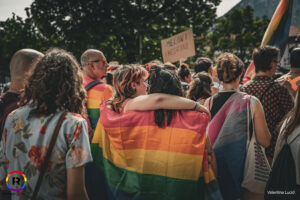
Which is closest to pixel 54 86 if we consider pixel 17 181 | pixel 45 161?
pixel 45 161

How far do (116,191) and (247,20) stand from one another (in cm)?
2629

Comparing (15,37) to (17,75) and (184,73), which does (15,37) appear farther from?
(17,75)

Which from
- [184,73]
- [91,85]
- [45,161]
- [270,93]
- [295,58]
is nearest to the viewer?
[45,161]

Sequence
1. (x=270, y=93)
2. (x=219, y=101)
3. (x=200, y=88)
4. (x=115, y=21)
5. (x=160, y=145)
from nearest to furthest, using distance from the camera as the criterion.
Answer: (x=160, y=145), (x=219, y=101), (x=270, y=93), (x=200, y=88), (x=115, y=21)

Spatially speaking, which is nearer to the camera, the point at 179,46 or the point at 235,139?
the point at 235,139

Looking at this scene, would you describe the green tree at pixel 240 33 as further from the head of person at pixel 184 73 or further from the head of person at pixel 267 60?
the head of person at pixel 267 60

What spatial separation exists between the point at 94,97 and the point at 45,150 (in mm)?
1892

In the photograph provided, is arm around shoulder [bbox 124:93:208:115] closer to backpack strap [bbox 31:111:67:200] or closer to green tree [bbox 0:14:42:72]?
backpack strap [bbox 31:111:67:200]

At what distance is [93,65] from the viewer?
3912 millimetres

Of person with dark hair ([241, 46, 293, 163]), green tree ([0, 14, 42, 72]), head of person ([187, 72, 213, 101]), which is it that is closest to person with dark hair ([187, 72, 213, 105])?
head of person ([187, 72, 213, 101])

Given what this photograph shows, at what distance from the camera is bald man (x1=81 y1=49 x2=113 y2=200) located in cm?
259

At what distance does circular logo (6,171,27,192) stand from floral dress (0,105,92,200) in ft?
0.08

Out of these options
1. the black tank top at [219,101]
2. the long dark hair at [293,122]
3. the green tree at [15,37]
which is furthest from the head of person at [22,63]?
the green tree at [15,37]

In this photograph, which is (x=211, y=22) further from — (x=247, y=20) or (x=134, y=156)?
(x=134, y=156)
